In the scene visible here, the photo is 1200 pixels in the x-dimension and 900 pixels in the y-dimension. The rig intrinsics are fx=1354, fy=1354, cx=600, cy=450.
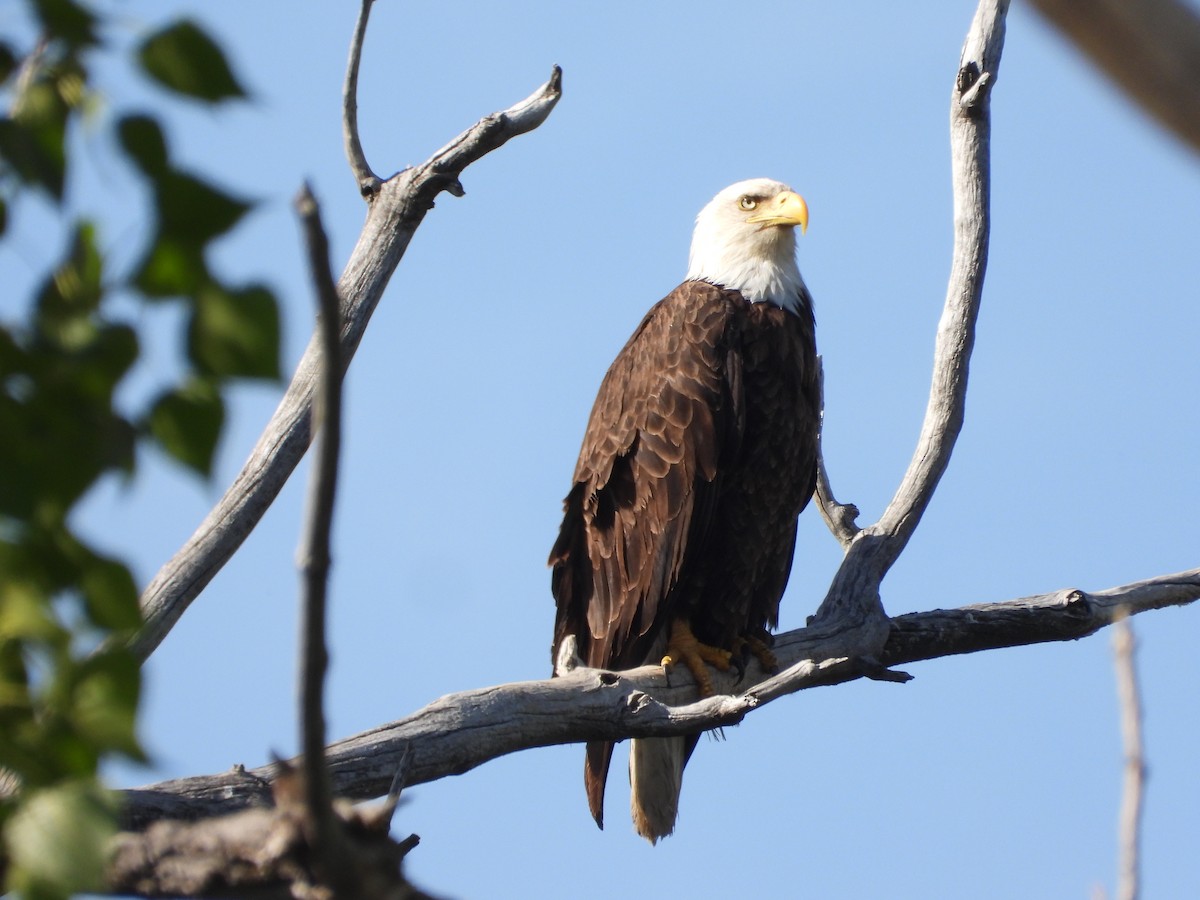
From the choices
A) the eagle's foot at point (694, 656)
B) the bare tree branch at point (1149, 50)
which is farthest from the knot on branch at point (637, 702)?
the bare tree branch at point (1149, 50)

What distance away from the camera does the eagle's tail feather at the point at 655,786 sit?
18.4 feet

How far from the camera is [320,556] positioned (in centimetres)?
105

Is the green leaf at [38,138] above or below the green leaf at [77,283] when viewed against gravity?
above

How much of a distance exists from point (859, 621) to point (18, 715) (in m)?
3.90

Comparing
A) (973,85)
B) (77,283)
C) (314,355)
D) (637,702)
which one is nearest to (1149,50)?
(77,283)

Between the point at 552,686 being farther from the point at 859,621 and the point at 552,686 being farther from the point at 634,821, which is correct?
the point at 634,821

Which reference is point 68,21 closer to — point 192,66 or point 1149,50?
point 192,66

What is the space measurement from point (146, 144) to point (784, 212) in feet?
16.8

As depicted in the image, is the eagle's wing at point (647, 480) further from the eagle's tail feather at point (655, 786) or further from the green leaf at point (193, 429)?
the green leaf at point (193, 429)

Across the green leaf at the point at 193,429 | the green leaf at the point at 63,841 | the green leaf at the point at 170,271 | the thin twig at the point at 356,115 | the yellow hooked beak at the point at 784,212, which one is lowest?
the green leaf at the point at 63,841

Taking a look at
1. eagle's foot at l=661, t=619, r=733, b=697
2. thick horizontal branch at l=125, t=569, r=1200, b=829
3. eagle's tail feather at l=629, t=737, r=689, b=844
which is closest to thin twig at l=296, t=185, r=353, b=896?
thick horizontal branch at l=125, t=569, r=1200, b=829

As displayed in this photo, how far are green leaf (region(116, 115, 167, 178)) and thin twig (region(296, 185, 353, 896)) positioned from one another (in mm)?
148

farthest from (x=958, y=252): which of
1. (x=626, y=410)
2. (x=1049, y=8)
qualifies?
(x=1049, y=8)

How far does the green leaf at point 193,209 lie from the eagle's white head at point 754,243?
471 centimetres
